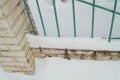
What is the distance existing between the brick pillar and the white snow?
0.42 feet

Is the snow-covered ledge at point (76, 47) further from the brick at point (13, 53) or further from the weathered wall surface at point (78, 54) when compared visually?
the brick at point (13, 53)

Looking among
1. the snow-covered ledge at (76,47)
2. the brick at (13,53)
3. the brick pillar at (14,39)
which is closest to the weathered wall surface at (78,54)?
the snow-covered ledge at (76,47)

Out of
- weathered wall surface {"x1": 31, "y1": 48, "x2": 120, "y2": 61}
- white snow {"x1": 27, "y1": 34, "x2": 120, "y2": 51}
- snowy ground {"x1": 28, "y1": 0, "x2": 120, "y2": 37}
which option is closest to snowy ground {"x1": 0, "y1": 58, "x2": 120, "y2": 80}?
weathered wall surface {"x1": 31, "y1": 48, "x2": 120, "y2": 61}

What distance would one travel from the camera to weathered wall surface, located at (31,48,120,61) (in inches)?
88.4

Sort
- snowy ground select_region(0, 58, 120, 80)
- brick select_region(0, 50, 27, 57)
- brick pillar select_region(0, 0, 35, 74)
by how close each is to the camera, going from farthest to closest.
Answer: snowy ground select_region(0, 58, 120, 80), brick select_region(0, 50, 27, 57), brick pillar select_region(0, 0, 35, 74)

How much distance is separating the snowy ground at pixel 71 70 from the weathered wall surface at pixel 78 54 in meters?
0.05

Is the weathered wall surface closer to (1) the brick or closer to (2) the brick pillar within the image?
(2) the brick pillar

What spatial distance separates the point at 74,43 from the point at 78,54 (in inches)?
7.2

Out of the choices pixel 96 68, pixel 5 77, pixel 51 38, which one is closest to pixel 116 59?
pixel 96 68

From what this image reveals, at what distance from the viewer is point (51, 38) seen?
2.20 meters

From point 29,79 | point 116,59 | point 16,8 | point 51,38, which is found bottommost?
point 29,79

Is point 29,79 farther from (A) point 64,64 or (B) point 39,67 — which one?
(A) point 64,64

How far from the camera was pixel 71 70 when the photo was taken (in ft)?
7.48

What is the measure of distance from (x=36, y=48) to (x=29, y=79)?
0.38 metres
